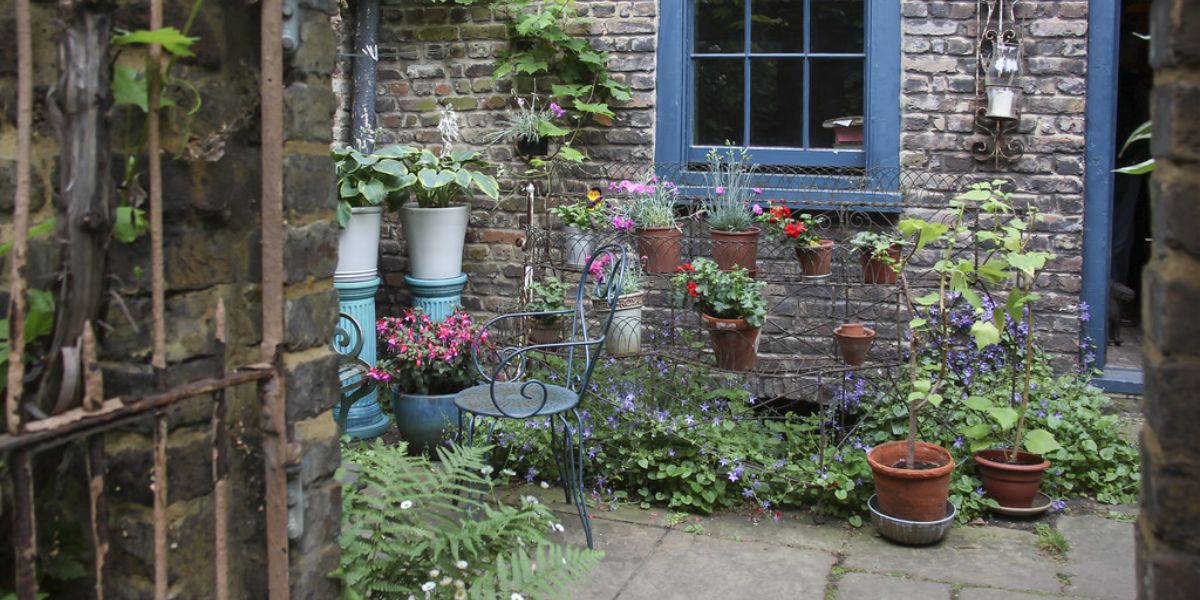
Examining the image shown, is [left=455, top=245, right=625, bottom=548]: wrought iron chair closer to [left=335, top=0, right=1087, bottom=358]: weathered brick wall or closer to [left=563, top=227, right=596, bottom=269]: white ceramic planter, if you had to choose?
[left=563, top=227, right=596, bottom=269]: white ceramic planter

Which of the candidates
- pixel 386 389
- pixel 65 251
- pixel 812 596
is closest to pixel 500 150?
pixel 386 389

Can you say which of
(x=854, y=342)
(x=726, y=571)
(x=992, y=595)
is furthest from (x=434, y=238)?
(x=992, y=595)

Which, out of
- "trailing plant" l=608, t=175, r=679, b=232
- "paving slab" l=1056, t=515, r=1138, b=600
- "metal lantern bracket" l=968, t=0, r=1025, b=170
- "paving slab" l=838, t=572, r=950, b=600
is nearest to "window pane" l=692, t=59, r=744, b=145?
"trailing plant" l=608, t=175, r=679, b=232

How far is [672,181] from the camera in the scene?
546 cm

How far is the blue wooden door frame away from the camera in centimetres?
490

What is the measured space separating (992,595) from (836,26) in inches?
120

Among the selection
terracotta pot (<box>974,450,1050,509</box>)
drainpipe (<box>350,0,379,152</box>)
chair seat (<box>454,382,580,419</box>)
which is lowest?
terracotta pot (<box>974,450,1050,509</box>)

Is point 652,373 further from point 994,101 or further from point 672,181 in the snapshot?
point 994,101

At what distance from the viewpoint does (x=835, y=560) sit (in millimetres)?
3713

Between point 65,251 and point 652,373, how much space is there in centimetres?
337

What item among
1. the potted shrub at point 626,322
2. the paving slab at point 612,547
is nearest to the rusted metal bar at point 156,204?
the paving slab at point 612,547

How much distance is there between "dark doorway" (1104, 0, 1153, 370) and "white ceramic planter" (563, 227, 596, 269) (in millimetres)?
3275

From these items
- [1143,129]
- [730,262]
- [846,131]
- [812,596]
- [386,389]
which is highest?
[846,131]

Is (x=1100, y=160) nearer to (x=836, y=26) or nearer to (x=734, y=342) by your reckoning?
(x=836, y=26)
